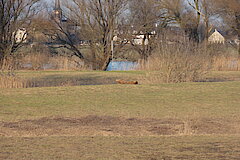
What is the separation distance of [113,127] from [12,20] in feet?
76.0

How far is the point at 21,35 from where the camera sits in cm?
3378

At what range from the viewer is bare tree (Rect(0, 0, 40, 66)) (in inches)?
Answer: 1214

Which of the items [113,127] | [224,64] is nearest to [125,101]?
[113,127]

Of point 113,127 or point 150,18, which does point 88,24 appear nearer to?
point 150,18

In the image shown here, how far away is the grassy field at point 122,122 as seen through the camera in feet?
24.6

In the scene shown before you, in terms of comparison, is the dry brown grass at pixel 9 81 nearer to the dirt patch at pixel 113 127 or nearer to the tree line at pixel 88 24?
the dirt patch at pixel 113 127

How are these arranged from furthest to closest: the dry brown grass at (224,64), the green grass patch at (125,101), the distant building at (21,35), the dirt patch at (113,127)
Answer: the distant building at (21,35)
the dry brown grass at (224,64)
the green grass patch at (125,101)
the dirt patch at (113,127)

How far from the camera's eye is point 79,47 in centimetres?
3372

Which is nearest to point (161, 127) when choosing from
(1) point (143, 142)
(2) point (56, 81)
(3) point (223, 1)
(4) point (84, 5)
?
(1) point (143, 142)

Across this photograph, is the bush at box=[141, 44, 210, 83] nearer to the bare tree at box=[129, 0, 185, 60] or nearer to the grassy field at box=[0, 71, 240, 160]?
the grassy field at box=[0, 71, 240, 160]

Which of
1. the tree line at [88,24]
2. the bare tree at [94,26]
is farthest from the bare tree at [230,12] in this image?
the bare tree at [94,26]

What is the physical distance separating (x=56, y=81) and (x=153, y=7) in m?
16.9

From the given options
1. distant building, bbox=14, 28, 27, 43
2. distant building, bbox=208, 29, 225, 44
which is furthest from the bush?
distant building, bbox=208, 29, 225, 44

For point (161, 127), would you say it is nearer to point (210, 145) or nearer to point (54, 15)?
point (210, 145)
